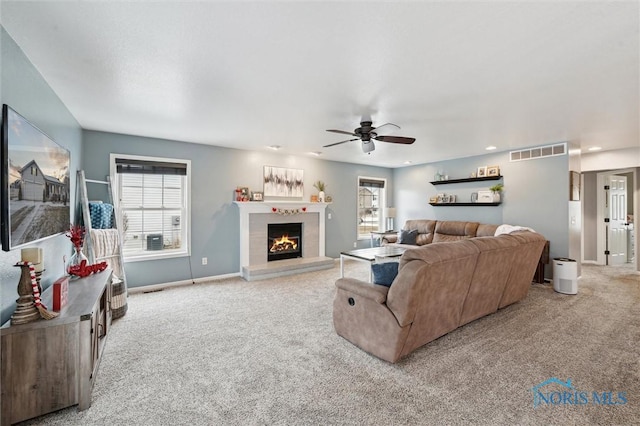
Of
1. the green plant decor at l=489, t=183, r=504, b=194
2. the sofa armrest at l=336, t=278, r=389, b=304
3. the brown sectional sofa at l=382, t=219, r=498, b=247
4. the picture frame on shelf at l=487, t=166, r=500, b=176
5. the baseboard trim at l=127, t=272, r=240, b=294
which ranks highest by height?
the picture frame on shelf at l=487, t=166, r=500, b=176

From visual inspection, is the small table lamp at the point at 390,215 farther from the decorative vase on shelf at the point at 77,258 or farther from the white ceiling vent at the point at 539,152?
the decorative vase on shelf at the point at 77,258

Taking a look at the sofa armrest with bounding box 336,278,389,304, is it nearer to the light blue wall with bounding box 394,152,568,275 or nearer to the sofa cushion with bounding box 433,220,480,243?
the sofa cushion with bounding box 433,220,480,243

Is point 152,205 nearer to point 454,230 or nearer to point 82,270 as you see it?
point 82,270

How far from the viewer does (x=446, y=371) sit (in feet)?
7.38

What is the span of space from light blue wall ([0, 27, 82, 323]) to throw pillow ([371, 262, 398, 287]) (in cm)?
273

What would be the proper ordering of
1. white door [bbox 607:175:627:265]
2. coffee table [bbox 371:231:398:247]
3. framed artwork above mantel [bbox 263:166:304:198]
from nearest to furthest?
framed artwork above mantel [bbox 263:166:304:198] < white door [bbox 607:175:627:265] < coffee table [bbox 371:231:398:247]

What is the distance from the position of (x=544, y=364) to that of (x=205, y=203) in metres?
5.13

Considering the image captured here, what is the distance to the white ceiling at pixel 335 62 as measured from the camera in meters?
1.67

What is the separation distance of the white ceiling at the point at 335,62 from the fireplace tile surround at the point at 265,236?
6.57 ft

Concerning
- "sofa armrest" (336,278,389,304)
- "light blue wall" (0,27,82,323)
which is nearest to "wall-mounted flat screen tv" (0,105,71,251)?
"light blue wall" (0,27,82,323)

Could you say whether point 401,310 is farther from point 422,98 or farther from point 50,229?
point 50,229

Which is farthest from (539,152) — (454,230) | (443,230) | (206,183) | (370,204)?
(206,183)

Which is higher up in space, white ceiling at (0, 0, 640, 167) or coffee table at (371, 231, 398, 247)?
white ceiling at (0, 0, 640, 167)

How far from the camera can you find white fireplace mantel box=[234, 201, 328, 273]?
5.39 meters
